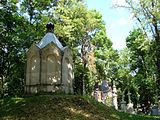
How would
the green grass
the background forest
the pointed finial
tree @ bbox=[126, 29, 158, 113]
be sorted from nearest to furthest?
the green grass, the pointed finial, the background forest, tree @ bbox=[126, 29, 158, 113]

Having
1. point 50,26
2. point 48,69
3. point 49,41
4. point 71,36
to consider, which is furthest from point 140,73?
point 48,69

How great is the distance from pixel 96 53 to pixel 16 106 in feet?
71.0

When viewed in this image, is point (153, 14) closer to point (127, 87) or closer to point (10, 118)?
point (10, 118)

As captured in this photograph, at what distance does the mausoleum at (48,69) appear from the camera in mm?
15703

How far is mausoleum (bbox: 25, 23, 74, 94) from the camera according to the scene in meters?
15.7

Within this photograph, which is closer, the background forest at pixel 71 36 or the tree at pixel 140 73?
the background forest at pixel 71 36

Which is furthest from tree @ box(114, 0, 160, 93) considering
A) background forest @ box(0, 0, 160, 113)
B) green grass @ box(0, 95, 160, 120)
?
green grass @ box(0, 95, 160, 120)

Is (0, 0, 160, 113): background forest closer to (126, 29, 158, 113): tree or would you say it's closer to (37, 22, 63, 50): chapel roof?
(126, 29, 158, 113): tree

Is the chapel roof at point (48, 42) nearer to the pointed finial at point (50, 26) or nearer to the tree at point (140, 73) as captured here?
the pointed finial at point (50, 26)

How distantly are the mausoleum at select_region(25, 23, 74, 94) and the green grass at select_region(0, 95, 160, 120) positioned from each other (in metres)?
1.54

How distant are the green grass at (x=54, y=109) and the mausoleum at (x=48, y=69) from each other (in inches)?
60.5

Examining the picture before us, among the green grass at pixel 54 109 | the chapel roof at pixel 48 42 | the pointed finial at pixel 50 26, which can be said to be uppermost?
the pointed finial at pixel 50 26

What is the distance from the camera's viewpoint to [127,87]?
43.4m

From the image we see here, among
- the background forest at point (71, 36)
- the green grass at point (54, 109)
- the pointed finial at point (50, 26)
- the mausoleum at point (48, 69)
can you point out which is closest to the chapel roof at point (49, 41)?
the mausoleum at point (48, 69)
